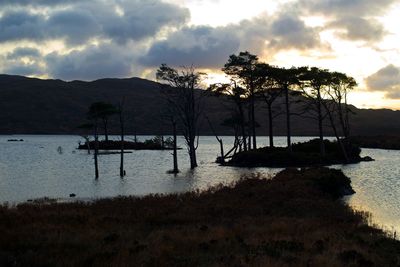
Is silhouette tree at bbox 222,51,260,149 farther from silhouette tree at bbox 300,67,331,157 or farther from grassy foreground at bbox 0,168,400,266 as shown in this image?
grassy foreground at bbox 0,168,400,266

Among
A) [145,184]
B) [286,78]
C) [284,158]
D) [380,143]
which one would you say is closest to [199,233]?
[145,184]

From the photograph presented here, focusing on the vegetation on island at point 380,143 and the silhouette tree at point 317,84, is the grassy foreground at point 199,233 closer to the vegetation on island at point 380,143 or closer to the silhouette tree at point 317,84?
the silhouette tree at point 317,84

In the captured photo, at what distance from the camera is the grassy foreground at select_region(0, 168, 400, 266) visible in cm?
1458

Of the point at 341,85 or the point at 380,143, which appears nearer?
the point at 341,85

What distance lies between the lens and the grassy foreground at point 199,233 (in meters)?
14.6

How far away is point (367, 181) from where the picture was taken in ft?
154

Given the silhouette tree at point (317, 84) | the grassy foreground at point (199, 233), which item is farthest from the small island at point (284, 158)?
the grassy foreground at point (199, 233)

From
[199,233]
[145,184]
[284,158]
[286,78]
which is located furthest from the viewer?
[286,78]

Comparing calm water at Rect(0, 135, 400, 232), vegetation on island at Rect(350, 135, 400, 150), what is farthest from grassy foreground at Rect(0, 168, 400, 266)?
vegetation on island at Rect(350, 135, 400, 150)

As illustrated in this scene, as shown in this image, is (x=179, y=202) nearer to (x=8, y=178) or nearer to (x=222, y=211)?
(x=222, y=211)

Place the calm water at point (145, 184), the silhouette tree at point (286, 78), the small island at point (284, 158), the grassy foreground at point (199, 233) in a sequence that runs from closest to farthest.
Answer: the grassy foreground at point (199, 233) < the calm water at point (145, 184) < the small island at point (284, 158) < the silhouette tree at point (286, 78)

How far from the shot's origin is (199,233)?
1922cm

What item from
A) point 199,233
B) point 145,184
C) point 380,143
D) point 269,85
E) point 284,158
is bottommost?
point 145,184

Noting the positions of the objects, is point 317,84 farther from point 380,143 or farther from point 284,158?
point 380,143
